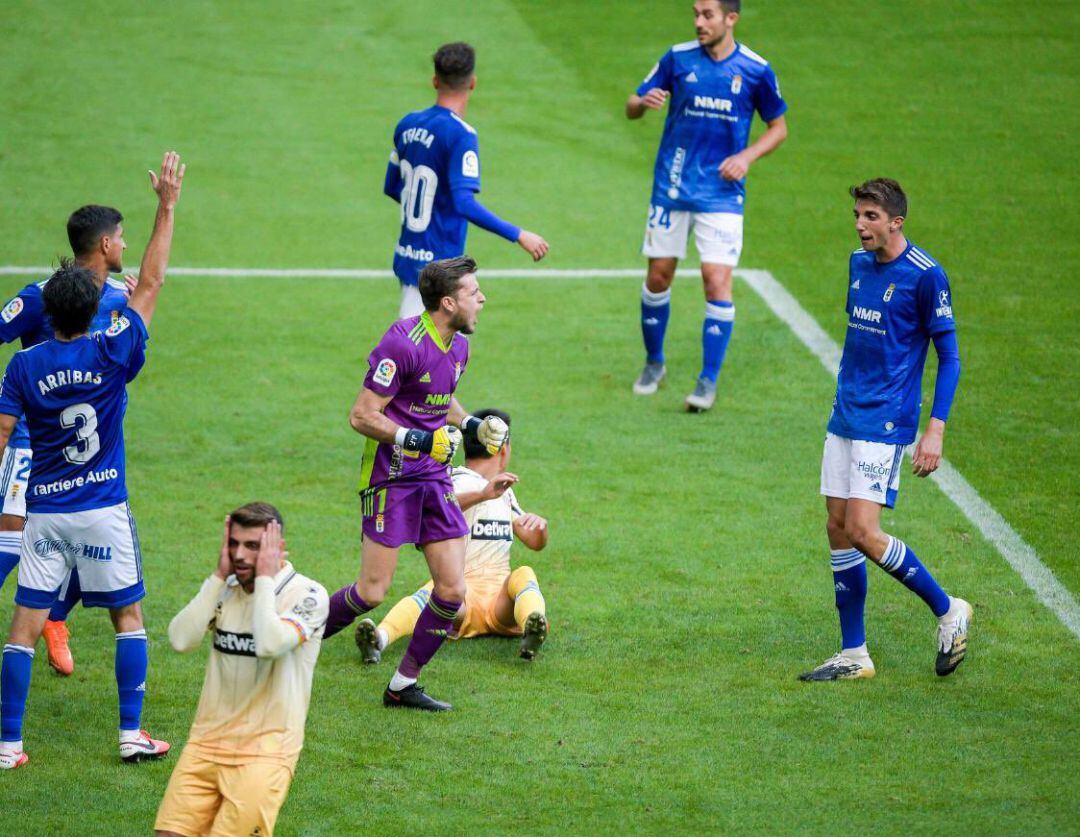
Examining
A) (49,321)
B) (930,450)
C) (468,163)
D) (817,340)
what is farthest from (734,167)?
(49,321)

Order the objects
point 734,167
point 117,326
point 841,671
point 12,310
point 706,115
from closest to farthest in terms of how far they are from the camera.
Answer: point 117,326 < point 12,310 < point 841,671 < point 734,167 < point 706,115

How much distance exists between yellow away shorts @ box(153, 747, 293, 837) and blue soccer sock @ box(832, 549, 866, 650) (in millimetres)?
3472

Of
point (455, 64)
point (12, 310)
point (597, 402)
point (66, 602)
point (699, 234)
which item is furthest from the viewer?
point (597, 402)

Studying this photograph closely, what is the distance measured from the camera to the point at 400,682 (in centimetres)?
778

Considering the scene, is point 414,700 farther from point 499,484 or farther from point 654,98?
point 654,98

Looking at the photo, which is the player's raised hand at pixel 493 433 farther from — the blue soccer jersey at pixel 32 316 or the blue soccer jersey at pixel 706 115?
the blue soccer jersey at pixel 706 115

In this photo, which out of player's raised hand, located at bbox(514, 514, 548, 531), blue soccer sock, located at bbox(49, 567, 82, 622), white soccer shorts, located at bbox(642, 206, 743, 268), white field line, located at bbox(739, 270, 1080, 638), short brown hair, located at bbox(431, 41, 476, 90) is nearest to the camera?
blue soccer sock, located at bbox(49, 567, 82, 622)

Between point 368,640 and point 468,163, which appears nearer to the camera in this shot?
point 368,640

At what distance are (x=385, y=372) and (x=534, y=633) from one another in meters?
1.72

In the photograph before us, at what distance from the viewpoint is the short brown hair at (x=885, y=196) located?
7809 millimetres

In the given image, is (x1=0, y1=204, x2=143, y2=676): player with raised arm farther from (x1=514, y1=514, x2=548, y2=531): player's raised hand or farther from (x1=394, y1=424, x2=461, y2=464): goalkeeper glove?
(x1=514, y1=514, x2=548, y2=531): player's raised hand

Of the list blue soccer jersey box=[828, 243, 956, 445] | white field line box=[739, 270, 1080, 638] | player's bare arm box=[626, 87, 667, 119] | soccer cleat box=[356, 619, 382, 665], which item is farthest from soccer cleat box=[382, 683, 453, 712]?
player's bare arm box=[626, 87, 667, 119]

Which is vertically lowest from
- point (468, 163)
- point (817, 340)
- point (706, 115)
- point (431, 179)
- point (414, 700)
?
point (414, 700)

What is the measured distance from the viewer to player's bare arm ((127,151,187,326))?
6969 millimetres
